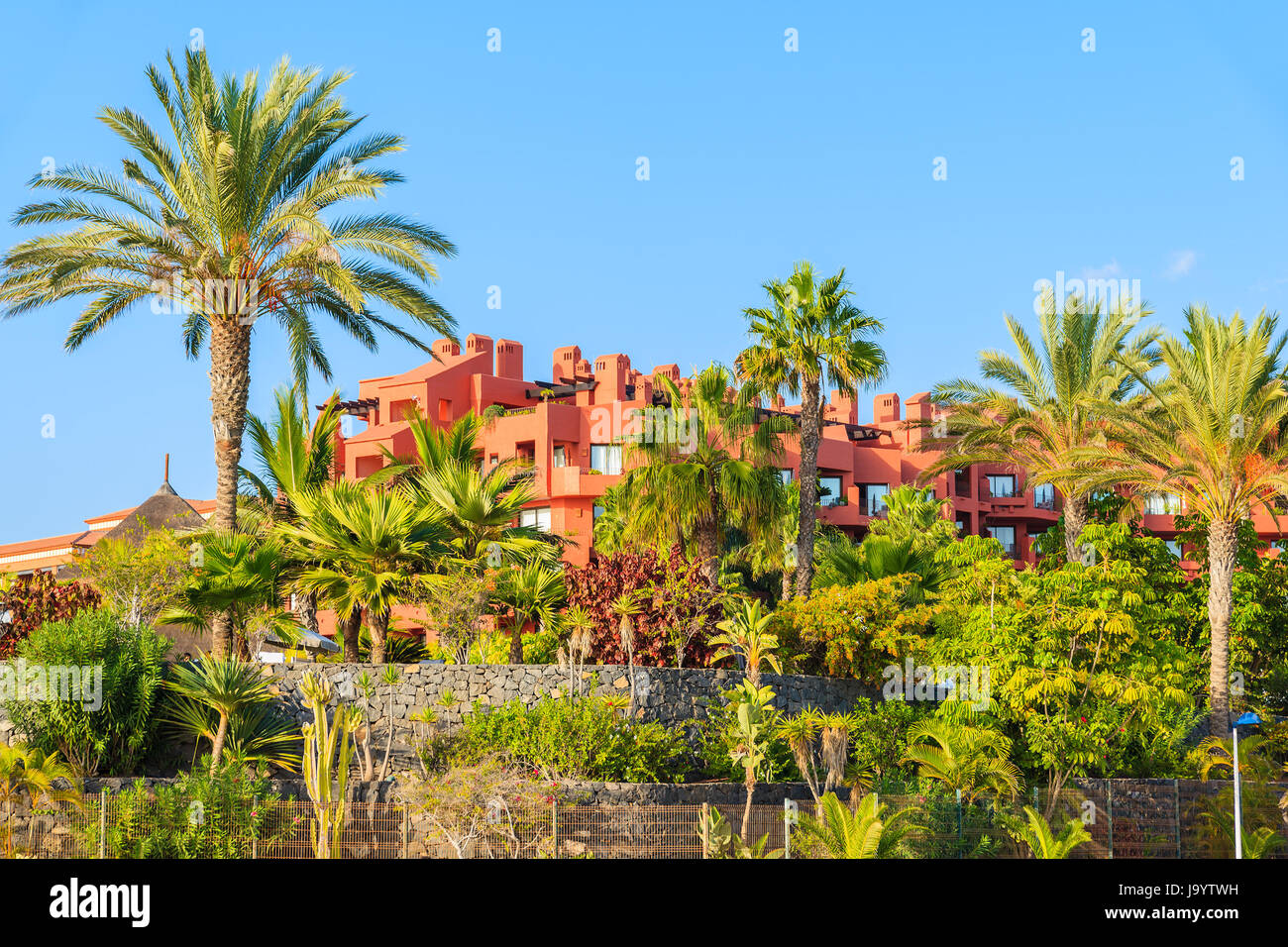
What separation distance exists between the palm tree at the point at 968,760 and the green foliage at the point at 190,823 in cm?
1067

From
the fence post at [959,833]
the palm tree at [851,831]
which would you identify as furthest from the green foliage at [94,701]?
the fence post at [959,833]

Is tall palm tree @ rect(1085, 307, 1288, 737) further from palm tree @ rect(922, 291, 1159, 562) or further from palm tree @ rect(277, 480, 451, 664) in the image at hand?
palm tree @ rect(277, 480, 451, 664)

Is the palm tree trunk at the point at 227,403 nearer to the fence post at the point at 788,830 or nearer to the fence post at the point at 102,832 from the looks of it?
the fence post at the point at 102,832

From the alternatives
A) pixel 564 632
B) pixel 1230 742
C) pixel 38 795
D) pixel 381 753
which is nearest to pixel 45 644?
pixel 38 795

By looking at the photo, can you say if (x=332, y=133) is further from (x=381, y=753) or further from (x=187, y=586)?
(x=381, y=753)

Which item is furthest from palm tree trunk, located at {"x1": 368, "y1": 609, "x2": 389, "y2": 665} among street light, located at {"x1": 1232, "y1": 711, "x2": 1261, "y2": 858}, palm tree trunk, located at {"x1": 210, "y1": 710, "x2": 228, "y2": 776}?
street light, located at {"x1": 1232, "y1": 711, "x2": 1261, "y2": 858}

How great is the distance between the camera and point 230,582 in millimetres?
22453

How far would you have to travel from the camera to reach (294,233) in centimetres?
2333

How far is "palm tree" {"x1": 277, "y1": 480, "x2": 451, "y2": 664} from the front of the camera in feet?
75.5

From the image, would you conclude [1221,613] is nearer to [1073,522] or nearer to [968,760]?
[1073,522]

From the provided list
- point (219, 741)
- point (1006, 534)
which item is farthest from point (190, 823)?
point (1006, 534)

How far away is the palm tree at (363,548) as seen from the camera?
23.0 meters

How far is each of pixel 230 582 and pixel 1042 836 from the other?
1397 centimetres
